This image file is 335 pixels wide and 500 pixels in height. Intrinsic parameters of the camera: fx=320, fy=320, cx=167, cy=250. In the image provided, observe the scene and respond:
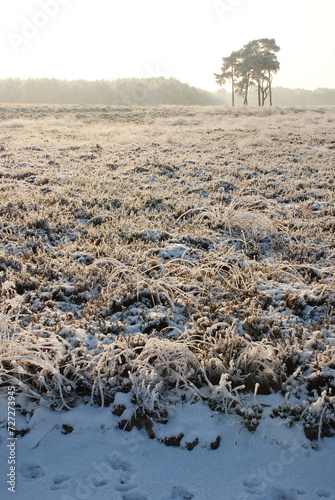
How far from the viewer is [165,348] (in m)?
3.28

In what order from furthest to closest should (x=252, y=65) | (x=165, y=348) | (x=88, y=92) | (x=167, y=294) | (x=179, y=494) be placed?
(x=88, y=92) → (x=252, y=65) → (x=167, y=294) → (x=165, y=348) → (x=179, y=494)

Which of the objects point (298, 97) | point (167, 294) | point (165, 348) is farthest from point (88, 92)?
point (298, 97)

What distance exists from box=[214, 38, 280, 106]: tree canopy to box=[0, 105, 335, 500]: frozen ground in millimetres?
42703

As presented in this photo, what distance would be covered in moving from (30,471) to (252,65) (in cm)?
5102

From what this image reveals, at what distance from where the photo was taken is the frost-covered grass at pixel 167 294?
3.03m

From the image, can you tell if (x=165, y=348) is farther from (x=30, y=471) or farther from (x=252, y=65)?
(x=252, y=65)

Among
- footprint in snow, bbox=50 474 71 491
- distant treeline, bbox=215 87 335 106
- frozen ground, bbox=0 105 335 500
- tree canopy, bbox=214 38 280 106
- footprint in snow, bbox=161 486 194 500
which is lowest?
footprint in snow, bbox=161 486 194 500

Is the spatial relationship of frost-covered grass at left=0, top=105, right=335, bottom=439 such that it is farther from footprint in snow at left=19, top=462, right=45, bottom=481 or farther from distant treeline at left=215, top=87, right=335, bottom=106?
distant treeline at left=215, top=87, right=335, bottom=106

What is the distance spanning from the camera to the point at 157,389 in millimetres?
2932

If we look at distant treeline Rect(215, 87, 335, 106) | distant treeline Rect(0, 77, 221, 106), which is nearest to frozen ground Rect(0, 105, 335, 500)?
distant treeline Rect(0, 77, 221, 106)

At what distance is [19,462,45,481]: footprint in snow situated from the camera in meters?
2.41

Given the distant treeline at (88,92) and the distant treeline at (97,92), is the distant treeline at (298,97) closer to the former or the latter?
the distant treeline at (97,92)

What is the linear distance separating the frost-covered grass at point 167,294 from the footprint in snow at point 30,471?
0.50 meters

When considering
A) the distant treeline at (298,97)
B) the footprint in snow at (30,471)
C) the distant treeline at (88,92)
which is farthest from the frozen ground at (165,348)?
the distant treeline at (298,97)
